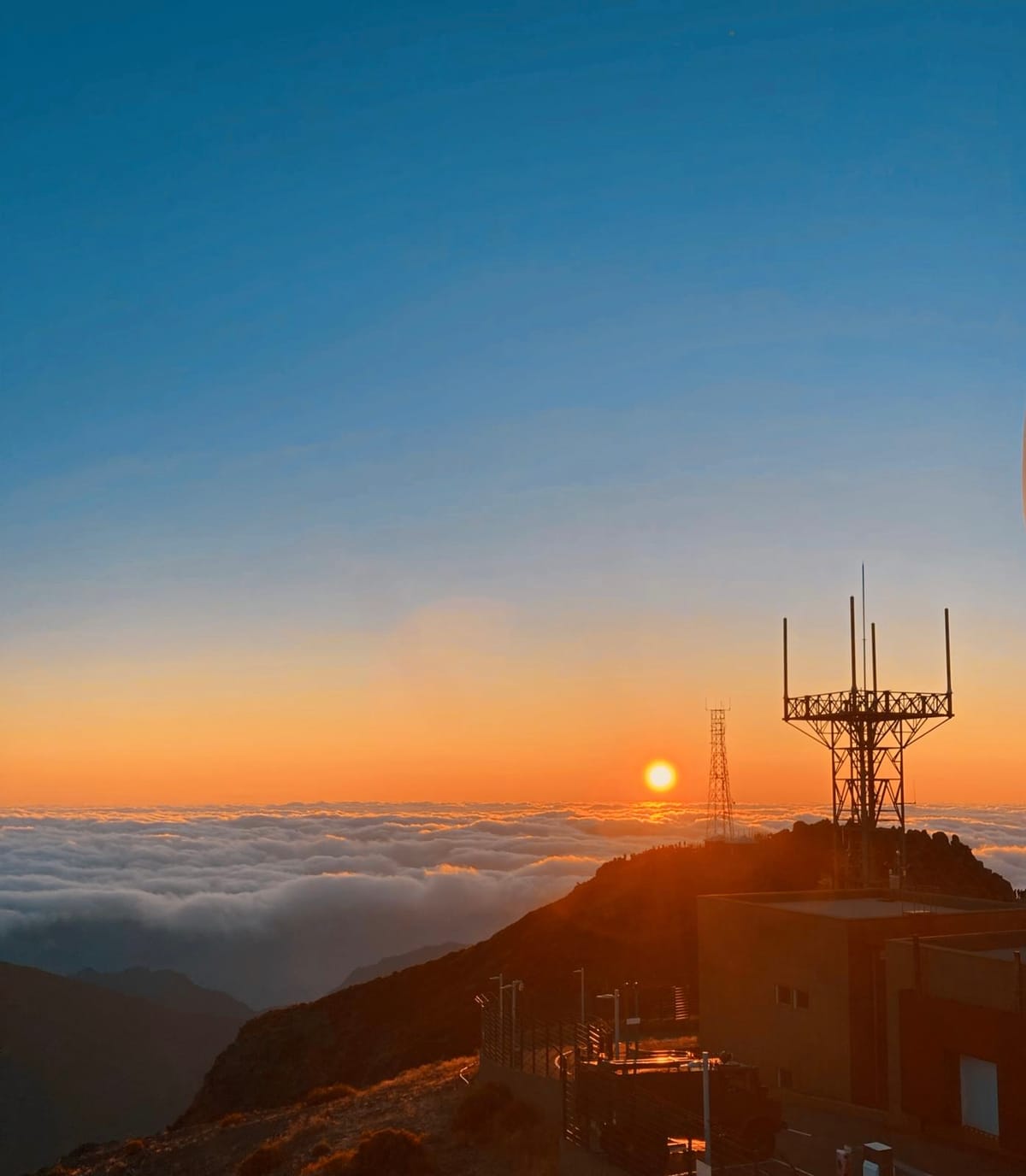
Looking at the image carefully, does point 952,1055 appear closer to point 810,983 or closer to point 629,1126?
point 810,983

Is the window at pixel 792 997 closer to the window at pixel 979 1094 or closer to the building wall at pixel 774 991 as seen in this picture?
the building wall at pixel 774 991

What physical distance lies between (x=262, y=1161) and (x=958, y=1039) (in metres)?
18.3

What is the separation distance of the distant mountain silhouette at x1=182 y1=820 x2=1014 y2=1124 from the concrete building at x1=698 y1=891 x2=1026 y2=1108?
28482 millimetres

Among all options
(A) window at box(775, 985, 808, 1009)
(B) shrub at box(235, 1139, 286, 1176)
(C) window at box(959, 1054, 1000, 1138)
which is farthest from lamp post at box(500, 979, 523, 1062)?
(C) window at box(959, 1054, 1000, 1138)

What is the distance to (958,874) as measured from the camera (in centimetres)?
7419

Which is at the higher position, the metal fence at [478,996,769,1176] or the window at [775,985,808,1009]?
the window at [775,985,808,1009]

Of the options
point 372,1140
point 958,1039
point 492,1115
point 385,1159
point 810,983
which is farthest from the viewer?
point 492,1115

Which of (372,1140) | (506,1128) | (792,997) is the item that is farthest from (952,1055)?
(372,1140)

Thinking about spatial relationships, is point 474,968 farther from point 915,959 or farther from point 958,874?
point 915,959

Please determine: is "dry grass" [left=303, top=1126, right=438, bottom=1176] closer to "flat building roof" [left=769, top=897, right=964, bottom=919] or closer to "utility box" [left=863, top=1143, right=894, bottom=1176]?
"flat building roof" [left=769, top=897, right=964, bottom=919]

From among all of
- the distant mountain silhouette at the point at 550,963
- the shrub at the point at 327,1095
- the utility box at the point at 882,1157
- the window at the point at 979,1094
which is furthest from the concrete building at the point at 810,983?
the distant mountain silhouette at the point at 550,963

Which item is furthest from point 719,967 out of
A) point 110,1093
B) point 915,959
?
point 110,1093

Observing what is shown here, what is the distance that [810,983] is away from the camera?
23891 mm

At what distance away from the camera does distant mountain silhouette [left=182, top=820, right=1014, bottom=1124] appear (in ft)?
200
